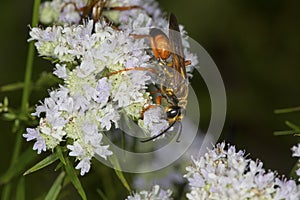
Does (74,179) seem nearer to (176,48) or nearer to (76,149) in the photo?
(76,149)

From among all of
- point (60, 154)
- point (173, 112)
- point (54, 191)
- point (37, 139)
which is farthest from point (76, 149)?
point (173, 112)

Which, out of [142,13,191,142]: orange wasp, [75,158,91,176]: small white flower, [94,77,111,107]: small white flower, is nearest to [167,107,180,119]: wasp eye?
[142,13,191,142]: orange wasp

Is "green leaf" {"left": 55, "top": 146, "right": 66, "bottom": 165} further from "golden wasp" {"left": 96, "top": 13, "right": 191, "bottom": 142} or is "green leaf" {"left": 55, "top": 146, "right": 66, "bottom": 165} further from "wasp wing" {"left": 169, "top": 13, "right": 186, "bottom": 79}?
"wasp wing" {"left": 169, "top": 13, "right": 186, "bottom": 79}

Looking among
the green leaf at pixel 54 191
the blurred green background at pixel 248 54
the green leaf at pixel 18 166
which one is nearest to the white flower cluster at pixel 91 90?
the green leaf at pixel 54 191

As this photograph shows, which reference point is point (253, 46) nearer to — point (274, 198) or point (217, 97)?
point (217, 97)

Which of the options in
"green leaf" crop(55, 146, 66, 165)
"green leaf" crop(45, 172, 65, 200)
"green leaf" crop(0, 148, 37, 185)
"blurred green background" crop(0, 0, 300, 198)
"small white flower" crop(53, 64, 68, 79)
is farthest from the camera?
"blurred green background" crop(0, 0, 300, 198)

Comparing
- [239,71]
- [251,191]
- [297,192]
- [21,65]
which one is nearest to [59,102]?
[251,191]

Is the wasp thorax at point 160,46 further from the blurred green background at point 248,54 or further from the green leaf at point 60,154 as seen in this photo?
the blurred green background at point 248,54
